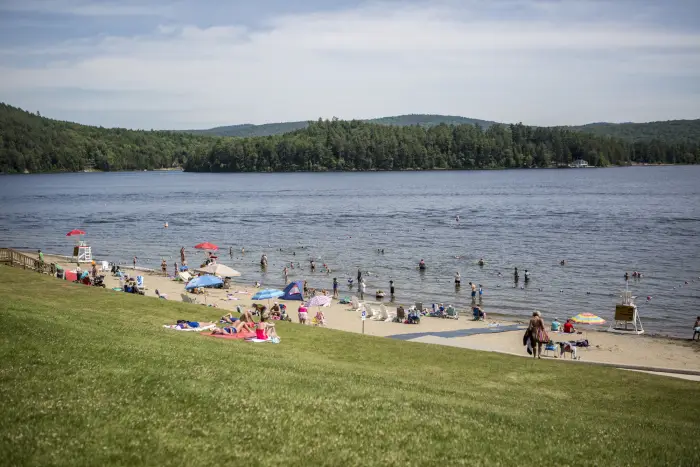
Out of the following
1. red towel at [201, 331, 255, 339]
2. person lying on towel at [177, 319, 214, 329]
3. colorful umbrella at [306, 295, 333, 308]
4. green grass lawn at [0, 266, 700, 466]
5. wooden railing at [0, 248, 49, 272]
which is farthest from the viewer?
wooden railing at [0, 248, 49, 272]

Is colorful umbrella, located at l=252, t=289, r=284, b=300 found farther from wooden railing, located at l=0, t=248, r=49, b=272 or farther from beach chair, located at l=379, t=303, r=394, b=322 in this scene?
wooden railing, located at l=0, t=248, r=49, b=272

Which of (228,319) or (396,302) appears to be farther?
(396,302)

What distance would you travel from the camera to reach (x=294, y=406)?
1269cm

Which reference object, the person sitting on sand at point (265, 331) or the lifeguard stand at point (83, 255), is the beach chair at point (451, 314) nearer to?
the person sitting on sand at point (265, 331)

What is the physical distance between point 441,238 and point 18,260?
50.7 m

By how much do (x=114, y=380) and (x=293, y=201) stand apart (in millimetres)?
126554

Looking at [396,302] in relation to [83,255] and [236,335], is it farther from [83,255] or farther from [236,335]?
[83,255]

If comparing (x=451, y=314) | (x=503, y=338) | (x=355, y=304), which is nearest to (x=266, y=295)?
(x=355, y=304)

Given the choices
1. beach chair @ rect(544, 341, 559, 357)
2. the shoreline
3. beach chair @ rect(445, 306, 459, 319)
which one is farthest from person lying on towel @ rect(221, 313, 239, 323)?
the shoreline

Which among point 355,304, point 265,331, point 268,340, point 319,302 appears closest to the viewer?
point 268,340

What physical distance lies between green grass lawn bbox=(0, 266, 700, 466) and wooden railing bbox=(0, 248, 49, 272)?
1814cm

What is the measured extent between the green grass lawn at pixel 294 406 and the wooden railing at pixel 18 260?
1814 centimetres

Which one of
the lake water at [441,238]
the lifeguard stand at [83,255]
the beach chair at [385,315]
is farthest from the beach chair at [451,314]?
the lifeguard stand at [83,255]

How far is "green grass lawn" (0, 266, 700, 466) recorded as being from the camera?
34.4 feet
